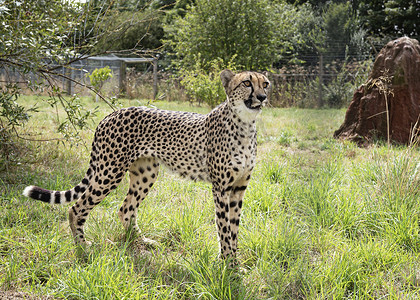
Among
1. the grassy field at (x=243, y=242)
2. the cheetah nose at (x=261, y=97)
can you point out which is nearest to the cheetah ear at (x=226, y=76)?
the cheetah nose at (x=261, y=97)

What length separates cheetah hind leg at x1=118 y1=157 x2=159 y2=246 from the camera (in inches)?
115

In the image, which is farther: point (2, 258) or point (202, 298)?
point (2, 258)

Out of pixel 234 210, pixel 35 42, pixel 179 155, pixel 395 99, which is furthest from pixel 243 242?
pixel 395 99

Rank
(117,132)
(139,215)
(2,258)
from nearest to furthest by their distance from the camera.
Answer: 1. (2,258)
2. (117,132)
3. (139,215)

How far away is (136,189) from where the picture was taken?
9.68ft

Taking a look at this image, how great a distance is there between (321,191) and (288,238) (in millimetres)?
795

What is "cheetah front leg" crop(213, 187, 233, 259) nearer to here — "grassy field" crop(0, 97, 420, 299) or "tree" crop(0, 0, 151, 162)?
"grassy field" crop(0, 97, 420, 299)

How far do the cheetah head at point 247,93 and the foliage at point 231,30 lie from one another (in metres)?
9.26

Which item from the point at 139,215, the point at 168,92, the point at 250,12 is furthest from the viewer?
the point at 168,92

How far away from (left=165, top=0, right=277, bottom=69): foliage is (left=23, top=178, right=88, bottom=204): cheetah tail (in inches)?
360

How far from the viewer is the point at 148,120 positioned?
278 cm

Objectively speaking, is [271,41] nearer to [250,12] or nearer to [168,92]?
[250,12]

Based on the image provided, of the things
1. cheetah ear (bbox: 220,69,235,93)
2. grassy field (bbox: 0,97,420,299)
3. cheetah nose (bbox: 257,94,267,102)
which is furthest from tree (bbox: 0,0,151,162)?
cheetah nose (bbox: 257,94,267,102)

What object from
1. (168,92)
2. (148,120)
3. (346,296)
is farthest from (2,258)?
(168,92)
